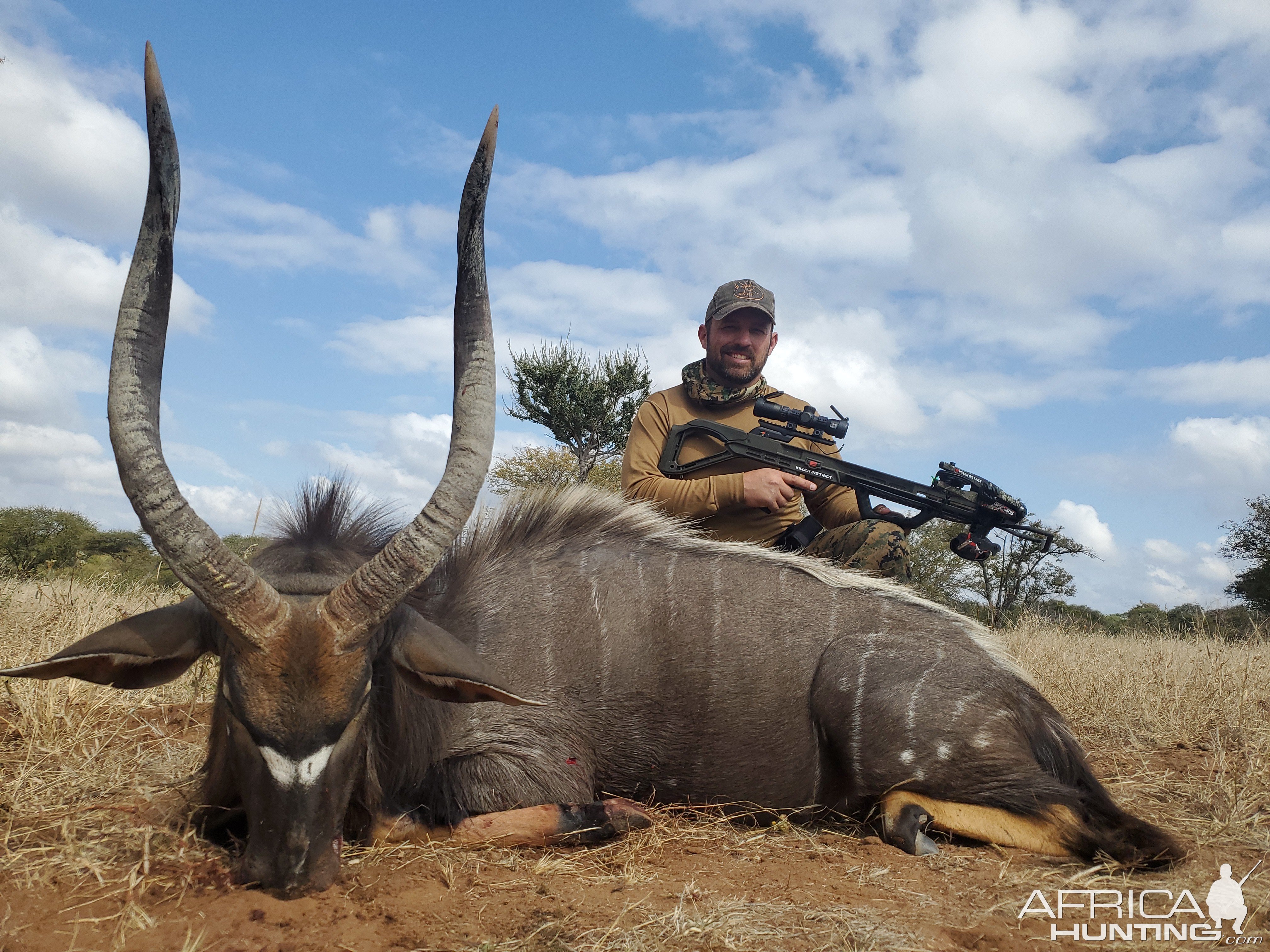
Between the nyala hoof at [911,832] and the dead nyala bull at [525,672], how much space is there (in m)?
0.01

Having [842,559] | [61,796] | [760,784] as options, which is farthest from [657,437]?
[61,796]

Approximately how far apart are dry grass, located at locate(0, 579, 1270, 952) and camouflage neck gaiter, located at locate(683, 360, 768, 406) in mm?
3159

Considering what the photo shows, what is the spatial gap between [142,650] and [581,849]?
1.73 m

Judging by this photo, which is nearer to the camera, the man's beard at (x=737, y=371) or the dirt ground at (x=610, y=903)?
the dirt ground at (x=610, y=903)

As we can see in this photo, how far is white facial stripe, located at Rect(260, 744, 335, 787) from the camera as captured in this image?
2.74m

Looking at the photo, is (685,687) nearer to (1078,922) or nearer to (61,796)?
(1078,922)

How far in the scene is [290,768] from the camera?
274cm

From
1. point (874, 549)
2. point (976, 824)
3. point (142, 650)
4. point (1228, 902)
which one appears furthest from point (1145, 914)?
point (142, 650)

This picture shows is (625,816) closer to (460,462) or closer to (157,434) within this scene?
(460,462)

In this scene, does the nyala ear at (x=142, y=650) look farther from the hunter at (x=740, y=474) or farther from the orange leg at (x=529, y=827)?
the hunter at (x=740, y=474)

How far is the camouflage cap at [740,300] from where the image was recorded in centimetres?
641

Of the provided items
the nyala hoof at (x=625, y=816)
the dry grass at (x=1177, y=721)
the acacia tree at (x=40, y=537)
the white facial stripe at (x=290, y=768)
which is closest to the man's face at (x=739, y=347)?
the dry grass at (x=1177, y=721)

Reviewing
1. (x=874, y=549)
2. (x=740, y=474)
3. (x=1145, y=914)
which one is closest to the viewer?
(x=1145, y=914)

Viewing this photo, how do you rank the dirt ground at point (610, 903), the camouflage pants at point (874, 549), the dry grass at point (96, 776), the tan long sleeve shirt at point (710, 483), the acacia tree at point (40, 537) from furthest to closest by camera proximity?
the acacia tree at point (40, 537) → the tan long sleeve shirt at point (710, 483) → the camouflage pants at point (874, 549) → the dry grass at point (96, 776) → the dirt ground at point (610, 903)
